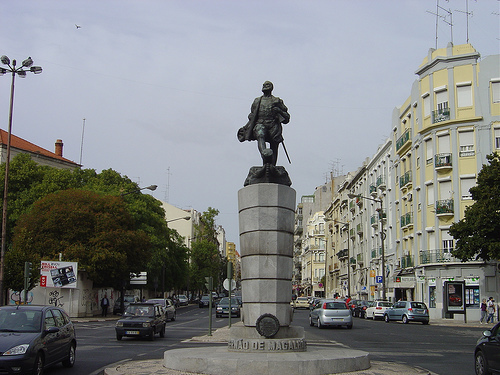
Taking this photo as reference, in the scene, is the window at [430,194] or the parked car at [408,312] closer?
the parked car at [408,312]

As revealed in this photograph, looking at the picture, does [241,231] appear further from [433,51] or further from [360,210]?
[360,210]

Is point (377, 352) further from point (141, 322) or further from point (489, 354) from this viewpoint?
point (141, 322)

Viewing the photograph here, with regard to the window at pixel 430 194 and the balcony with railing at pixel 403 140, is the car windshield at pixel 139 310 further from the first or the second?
the balcony with railing at pixel 403 140

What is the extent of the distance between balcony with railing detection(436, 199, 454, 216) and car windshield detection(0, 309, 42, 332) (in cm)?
3928

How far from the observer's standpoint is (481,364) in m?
12.9

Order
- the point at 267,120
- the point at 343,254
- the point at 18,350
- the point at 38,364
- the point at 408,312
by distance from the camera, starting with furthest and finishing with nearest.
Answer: the point at 343,254 → the point at 408,312 → the point at 267,120 → the point at 38,364 → the point at 18,350

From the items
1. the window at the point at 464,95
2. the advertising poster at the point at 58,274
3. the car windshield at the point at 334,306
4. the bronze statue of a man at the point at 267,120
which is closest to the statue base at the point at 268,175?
the bronze statue of a man at the point at 267,120

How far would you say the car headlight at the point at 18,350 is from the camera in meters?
11.6

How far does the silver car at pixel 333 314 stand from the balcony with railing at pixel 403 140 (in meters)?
24.7

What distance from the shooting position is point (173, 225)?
370 ft

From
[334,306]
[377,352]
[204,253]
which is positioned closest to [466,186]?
[334,306]

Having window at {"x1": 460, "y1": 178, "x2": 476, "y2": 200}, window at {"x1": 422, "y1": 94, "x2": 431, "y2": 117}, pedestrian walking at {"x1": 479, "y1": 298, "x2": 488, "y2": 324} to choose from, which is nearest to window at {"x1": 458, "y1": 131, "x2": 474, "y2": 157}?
window at {"x1": 460, "y1": 178, "x2": 476, "y2": 200}

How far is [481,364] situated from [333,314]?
21.1 meters

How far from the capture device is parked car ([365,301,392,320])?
46062 mm
